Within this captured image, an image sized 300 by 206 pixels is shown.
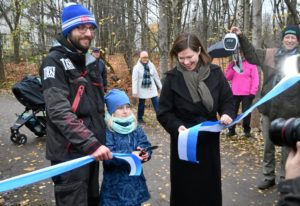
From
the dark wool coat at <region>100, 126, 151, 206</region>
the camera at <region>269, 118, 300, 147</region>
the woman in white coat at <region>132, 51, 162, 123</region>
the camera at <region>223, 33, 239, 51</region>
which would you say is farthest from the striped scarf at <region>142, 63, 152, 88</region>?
the camera at <region>269, 118, 300, 147</region>

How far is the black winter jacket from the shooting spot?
2.68 meters

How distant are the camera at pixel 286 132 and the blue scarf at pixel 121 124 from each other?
6.20 ft

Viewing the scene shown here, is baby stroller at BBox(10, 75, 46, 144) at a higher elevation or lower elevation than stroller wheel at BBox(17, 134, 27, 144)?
higher

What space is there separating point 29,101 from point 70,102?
196 inches

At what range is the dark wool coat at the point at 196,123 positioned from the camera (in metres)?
3.37

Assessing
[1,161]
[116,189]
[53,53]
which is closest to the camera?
[53,53]

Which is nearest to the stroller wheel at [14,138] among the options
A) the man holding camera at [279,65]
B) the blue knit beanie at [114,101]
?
the blue knit beanie at [114,101]

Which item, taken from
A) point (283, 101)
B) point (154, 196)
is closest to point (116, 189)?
point (154, 196)

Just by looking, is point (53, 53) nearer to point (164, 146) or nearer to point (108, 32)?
point (164, 146)

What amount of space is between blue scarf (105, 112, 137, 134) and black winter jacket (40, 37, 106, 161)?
0.60 feet

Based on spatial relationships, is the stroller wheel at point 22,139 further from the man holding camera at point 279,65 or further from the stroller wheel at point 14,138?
the man holding camera at point 279,65

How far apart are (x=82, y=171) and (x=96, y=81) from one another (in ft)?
2.49

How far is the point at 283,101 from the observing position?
4.56 meters

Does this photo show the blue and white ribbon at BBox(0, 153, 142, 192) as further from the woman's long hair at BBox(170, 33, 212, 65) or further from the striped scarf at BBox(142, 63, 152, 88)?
the striped scarf at BBox(142, 63, 152, 88)
